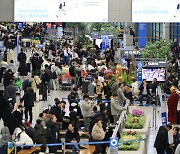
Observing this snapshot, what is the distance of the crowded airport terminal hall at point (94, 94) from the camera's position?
21.1 m

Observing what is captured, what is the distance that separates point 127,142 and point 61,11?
10.6 m

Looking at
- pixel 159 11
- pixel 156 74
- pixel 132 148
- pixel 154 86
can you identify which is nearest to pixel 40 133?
pixel 132 148

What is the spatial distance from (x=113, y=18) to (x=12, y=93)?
194 inches

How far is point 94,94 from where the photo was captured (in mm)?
31266

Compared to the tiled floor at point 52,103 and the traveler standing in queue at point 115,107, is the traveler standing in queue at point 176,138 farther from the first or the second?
the traveler standing in queue at point 115,107

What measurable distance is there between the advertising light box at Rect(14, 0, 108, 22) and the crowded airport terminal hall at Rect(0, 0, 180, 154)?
1.5 inches

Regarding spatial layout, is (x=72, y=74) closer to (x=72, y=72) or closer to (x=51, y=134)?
(x=72, y=72)

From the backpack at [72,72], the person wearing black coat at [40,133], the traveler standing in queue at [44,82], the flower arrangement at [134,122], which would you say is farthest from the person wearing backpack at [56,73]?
the person wearing black coat at [40,133]

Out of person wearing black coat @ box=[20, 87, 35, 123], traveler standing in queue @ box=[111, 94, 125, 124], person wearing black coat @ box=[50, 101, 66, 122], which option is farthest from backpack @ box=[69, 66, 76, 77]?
person wearing black coat @ box=[50, 101, 66, 122]

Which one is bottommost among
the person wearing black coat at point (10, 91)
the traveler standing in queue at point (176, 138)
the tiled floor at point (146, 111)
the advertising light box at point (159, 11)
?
the tiled floor at point (146, 111)

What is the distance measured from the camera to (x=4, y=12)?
97.6 feet

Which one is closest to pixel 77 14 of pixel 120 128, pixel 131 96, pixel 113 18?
pixel 113 18

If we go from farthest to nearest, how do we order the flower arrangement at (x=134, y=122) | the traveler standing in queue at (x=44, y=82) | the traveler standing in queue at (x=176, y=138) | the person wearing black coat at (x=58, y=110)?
the traveler standing in queue at (x=44, y=82) → the person wearing black coat at (x=58, y=110) → the flower arrangement at (x=134, y=122) → the traveler standing in queue at (x=176, y=138)

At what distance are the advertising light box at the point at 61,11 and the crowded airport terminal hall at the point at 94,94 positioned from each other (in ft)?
0.13
